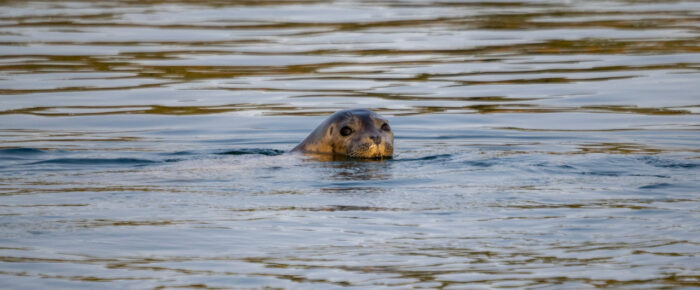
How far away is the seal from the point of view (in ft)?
38.4

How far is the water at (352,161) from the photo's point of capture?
7438 mm

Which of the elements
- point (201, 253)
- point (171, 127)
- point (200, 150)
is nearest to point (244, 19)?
point (171, 127)

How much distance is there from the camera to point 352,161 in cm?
1170

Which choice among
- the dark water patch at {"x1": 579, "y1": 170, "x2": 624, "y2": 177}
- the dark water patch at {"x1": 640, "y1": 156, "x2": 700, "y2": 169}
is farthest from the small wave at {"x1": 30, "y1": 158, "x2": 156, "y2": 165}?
the dark water patch at {"x1": 640, "y1": 156, "x2": 700, "y2": 169}

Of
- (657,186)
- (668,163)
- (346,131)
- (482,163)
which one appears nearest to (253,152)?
(346,131)

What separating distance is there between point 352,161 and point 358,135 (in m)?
0.26

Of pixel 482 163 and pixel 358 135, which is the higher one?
pixel 358 135

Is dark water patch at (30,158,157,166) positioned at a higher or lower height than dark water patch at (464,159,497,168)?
lower

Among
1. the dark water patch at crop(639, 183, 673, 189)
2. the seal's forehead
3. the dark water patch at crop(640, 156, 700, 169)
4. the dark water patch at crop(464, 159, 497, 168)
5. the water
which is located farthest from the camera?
the seal's forehead

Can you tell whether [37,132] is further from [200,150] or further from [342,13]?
[342,13]

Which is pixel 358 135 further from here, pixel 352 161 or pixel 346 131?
pixel 352 161

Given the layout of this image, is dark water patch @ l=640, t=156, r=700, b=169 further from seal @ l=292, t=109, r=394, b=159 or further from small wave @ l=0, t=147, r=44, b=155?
small wave @ l=0, t=147, r=44, b=155

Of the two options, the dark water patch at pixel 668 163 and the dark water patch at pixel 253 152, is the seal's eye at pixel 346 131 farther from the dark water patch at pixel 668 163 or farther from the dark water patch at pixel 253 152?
the dark water patch at pixel 668 163

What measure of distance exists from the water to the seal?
20 cm
